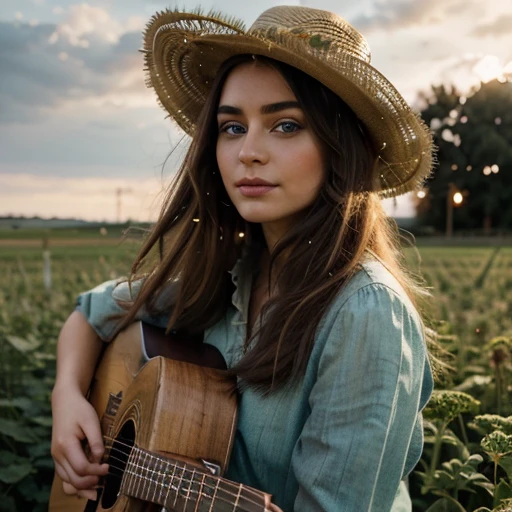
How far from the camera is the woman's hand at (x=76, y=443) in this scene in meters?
2.10

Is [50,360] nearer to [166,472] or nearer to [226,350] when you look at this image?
[226,350]

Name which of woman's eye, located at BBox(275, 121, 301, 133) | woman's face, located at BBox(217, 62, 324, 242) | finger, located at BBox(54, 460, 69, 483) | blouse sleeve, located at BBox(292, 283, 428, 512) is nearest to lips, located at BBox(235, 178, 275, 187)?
woman's face, located at BBox(217, 62, 324, 242)

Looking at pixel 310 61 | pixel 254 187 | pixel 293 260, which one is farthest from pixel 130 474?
pixel 310 61

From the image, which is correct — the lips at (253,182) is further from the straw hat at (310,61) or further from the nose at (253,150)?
the straw hat at (310,61)

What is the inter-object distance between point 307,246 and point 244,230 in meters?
0.58

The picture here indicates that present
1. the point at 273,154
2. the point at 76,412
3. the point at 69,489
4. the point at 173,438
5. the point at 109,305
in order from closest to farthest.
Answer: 1. the point at 173,438
2. the point at 273,154
3. the point at 69,489
4. the point at 76,412
5. the point at 109,305

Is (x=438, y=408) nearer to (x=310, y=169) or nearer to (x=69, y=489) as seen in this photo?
(x=310, y=169)

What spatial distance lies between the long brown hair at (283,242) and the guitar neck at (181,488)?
31cm

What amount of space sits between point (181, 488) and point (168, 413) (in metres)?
0.24

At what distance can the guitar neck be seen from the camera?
150 centimetres

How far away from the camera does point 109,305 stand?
8.80 feet

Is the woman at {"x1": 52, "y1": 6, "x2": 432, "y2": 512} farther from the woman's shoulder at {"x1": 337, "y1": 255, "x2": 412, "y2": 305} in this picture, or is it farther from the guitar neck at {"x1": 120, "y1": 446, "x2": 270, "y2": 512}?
the guitar neck at {"x1": 120, "y1": 446, "x2": 270, "y2": 512}

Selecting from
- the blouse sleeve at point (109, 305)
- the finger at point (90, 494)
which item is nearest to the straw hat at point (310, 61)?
the blouse sleeve at point (109, 305)

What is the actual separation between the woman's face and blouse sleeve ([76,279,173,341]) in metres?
0.68
